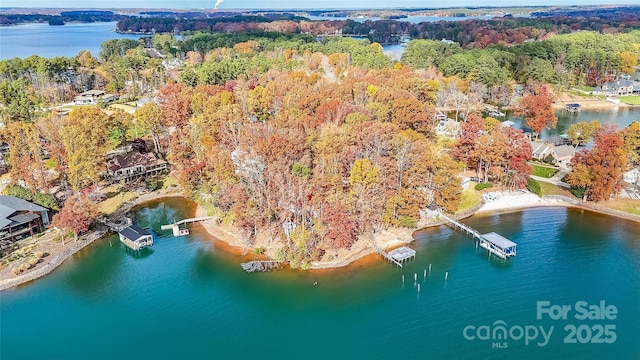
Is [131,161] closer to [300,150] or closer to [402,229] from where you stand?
[300,150]

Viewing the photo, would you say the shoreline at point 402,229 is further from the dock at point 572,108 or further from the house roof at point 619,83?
the house roof at point 619,83

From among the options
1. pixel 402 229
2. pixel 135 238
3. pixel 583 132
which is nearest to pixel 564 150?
pixel 583 132

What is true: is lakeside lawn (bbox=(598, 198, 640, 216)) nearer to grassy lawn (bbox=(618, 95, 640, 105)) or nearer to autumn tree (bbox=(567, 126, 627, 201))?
autumn tree (bbox=(567, 126, 627, 201))

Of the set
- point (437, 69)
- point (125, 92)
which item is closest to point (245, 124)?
point (125, 92)

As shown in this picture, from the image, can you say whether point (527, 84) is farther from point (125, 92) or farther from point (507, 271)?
point (125, 92)

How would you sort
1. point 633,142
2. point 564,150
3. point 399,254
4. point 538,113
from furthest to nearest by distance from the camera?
point 538,113, point 564,150, point 633,142, point 399,254

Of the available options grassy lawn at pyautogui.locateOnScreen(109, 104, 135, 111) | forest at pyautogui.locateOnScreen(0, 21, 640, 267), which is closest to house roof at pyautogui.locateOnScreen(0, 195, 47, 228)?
forest at pyautogui.locateOnScreen(0, 21, 640, 267)
